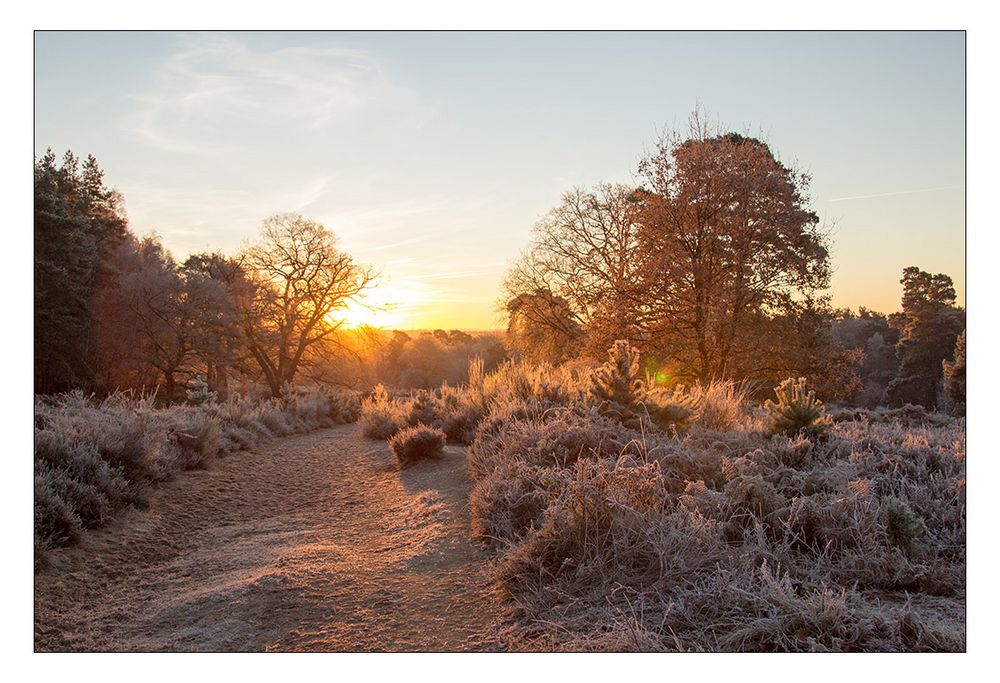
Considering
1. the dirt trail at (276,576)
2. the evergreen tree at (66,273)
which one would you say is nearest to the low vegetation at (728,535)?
the dirt trail at (276,576)

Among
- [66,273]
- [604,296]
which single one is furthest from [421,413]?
[604,296]

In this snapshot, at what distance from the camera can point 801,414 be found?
6.70 metres

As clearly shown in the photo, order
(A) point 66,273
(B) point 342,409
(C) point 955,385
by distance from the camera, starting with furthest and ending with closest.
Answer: (B) point 342,409 → (C) point 955,385 → (A) point 66,273

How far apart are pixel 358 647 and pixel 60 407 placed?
6.86m

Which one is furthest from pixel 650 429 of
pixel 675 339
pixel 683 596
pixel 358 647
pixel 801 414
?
pixel 675 339

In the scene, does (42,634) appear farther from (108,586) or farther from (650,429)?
(650,429)

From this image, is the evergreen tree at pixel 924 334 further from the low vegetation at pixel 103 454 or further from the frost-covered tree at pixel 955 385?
the low vegetation at pixel 103 454

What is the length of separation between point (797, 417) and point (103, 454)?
7811 mm

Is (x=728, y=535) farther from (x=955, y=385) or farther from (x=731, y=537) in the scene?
(x=955, y=385)

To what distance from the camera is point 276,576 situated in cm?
456

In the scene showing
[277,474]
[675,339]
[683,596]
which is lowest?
[277,474]

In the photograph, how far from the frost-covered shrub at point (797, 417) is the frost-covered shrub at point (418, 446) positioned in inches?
→ 192

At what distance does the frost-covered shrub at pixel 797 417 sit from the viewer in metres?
6.56

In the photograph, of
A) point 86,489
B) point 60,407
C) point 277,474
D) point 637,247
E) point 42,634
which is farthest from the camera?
point 637,247
